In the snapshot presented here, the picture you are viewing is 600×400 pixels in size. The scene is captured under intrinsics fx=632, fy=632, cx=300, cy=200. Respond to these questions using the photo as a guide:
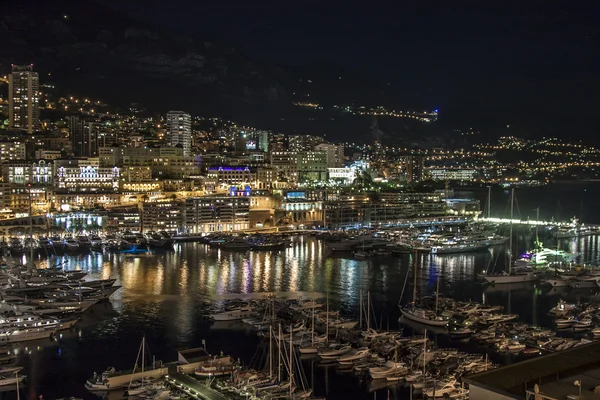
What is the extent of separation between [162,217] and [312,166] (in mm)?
22651

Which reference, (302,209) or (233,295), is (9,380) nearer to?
(233,295)

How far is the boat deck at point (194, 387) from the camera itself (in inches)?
401

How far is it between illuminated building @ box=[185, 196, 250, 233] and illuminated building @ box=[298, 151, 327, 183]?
1731 cm

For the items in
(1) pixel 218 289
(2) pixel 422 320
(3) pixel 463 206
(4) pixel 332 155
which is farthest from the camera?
Result: (4) pixel 332 155

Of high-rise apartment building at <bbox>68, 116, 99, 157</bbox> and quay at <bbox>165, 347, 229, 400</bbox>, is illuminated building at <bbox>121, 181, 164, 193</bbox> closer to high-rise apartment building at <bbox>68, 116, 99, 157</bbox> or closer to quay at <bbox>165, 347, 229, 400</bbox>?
high-rise apartment building at <bbox>68, 116, 99, 157</bbox>

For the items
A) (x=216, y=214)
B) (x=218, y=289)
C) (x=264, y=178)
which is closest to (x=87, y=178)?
(x=264, y=178)

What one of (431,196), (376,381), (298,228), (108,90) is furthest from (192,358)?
(108,90)

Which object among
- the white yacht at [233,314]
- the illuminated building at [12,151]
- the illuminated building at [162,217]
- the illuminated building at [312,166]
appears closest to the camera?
the white yacht at [233,314]

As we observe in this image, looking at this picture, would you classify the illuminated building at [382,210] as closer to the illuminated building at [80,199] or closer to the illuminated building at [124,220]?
the illuminated building at [124,220]

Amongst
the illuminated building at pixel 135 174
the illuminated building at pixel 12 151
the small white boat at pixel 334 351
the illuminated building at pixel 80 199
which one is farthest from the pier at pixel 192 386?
the illuminated building at pixel 12 151

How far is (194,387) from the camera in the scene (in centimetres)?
1063

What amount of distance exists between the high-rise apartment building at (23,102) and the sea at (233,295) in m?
33.3

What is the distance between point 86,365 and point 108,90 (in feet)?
226

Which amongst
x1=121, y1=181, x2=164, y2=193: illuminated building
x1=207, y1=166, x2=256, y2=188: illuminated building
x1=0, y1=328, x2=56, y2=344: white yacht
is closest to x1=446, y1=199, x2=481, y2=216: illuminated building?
x1=207, y1=166, x2=256, y2=188: illuminated building
